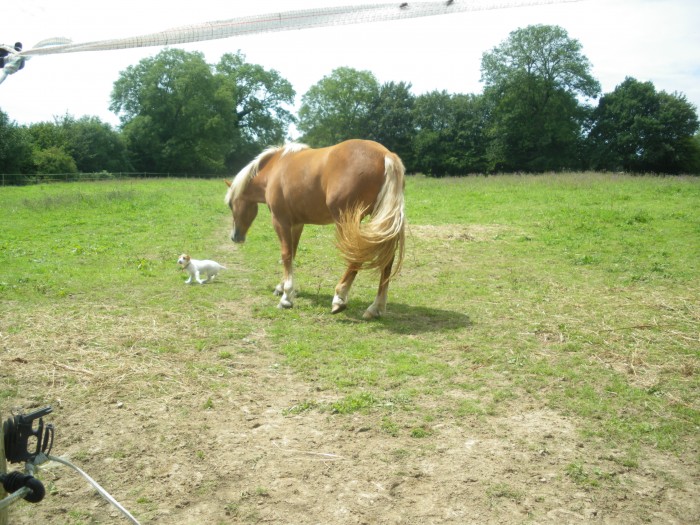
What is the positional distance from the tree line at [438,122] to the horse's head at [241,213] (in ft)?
124

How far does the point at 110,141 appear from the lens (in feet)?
167

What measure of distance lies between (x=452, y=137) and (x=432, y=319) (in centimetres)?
5155

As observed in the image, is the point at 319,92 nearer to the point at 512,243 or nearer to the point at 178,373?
the point at 512,243

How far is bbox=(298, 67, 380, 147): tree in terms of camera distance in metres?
60.9

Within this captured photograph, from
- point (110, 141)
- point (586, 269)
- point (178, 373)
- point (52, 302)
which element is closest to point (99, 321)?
point (52, 302)

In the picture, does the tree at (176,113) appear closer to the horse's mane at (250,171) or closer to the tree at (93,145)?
the tree at (93,145)

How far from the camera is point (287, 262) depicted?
765cm

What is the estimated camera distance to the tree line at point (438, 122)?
49.0 meters

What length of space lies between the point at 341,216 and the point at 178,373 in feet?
8.84

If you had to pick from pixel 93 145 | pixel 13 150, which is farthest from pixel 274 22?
pixel 93 145

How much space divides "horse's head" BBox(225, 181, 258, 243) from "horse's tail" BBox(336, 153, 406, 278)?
2927mm

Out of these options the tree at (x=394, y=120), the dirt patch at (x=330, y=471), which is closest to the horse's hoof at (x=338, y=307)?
the dirt patch at (x=330, y=471)

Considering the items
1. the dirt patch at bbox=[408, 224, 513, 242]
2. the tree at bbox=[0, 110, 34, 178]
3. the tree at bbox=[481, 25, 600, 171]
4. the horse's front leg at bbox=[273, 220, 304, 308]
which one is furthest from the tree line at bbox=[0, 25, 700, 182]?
the horse's front leg at bbox=[273, 220, 304, 308]

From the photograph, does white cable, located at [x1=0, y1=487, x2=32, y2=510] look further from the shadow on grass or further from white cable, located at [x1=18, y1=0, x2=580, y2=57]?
the shadow on grass
